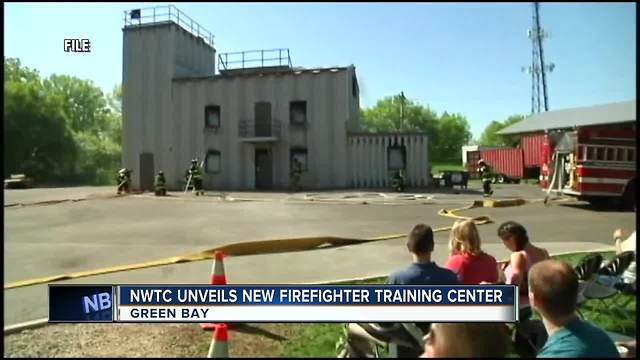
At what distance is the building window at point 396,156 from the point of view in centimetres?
538

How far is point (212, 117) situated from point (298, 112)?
0.97 metres

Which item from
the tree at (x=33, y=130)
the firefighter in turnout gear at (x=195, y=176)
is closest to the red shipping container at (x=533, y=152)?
the firefighter in turnout gear at (x=195, y=176)

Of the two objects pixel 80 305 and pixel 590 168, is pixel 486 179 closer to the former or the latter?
pixel 590 168

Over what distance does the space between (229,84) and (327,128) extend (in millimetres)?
1219

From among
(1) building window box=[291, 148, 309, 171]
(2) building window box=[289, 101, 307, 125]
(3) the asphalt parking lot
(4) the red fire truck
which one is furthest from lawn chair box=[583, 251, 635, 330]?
(2) building window box=[289, 101, 307, 125]

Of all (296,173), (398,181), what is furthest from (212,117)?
(398,181)

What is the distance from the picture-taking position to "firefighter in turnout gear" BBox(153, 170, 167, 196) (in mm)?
4070

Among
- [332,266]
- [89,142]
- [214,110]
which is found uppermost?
[214,110]

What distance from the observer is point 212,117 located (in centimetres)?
430

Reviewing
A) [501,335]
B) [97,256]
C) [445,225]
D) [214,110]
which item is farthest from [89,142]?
[445,225]

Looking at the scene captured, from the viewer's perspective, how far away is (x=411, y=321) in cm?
278

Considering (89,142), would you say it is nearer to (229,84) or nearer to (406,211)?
(229,84)

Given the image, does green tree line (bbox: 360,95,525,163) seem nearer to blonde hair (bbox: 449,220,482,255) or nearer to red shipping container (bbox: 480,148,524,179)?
blonde hair (bbox: 449,220,482,255)

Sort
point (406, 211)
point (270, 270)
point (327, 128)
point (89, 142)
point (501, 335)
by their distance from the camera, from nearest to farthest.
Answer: point (501, 335)
point (89, 142)
point (270, 270)
point (327, 128)
point (406, 211)
